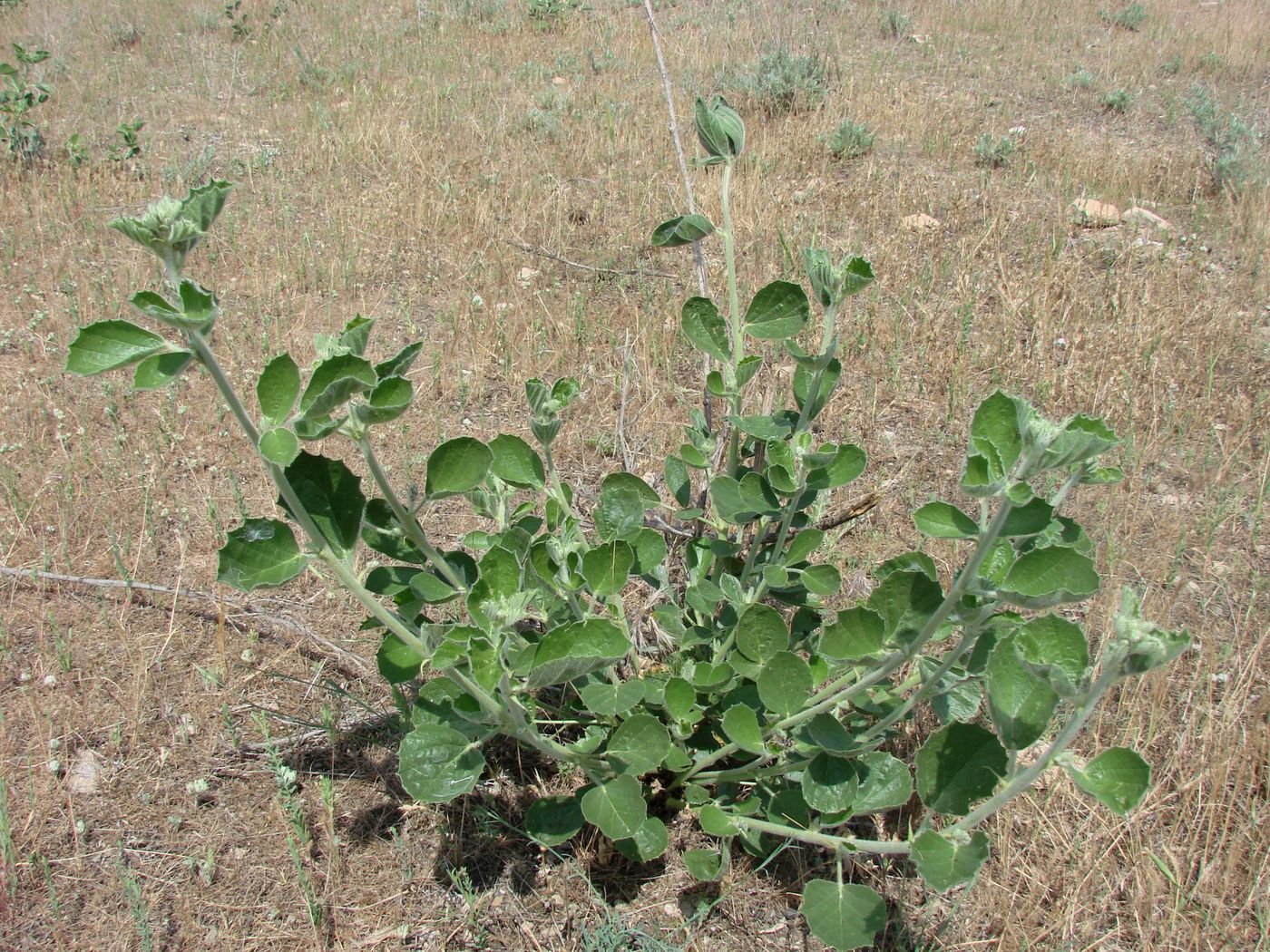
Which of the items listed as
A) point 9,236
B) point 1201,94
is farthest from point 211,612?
point 1201,94

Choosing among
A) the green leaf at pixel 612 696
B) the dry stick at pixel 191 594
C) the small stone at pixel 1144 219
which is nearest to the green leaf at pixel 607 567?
the green leaf at pixel 612 696

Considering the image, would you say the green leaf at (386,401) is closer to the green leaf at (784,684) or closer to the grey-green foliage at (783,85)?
the green leaf at (784,684)

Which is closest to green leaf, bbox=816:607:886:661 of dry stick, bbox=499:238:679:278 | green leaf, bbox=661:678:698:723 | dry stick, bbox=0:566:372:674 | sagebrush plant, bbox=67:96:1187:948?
sagebrush plant, bbox=67:96:1187:948

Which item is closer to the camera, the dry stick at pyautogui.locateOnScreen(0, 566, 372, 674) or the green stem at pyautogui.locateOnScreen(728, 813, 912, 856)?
Result: the green stem at pyautogui.locateOnScreen(728, 813, 912, 856)

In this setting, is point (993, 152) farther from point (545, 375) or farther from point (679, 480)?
point (679, 480)

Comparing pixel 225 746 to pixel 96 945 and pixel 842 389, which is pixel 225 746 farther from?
pixel 842 389

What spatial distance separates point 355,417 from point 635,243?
358 cm

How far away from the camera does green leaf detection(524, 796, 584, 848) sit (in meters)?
1.83

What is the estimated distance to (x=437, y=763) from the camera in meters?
1.62

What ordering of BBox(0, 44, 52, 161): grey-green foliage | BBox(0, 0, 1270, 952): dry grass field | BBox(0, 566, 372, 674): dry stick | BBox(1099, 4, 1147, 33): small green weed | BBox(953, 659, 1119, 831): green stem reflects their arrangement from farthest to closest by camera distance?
BBox(1099, 4, 1147, 33): small green weed, BBox(0, 44, 52, 161): grey-green foliage, BBox(0, 566, 372, 674): dry stick, BBox(0, 0, 1270, 952): dry grass field, BBox(953, 659, 1119, 831): green stem

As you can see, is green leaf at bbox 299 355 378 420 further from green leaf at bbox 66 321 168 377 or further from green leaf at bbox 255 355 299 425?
green leaf at bbox 66 321 168 377

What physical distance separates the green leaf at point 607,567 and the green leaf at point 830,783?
0.47 meters

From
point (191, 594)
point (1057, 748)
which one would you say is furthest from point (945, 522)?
point (191, 594)

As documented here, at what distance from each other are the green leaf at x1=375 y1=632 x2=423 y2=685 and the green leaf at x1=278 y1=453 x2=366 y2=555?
0.76 ft
